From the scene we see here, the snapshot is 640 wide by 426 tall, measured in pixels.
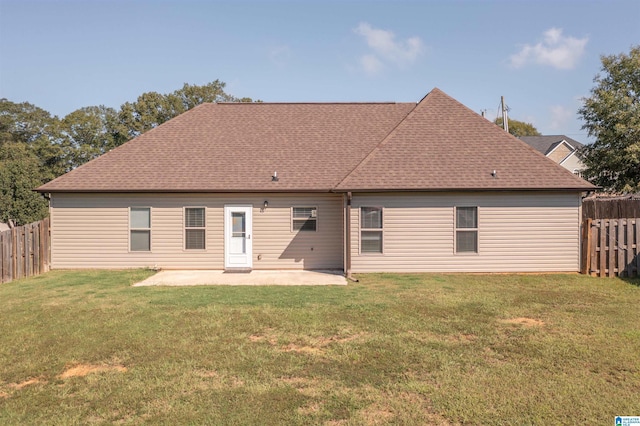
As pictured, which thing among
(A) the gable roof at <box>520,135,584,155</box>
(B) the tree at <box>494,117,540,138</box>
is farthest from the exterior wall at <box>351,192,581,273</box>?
(B) the tree at <box>494,117,540,138</box>

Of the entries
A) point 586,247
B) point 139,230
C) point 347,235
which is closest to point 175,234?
point 139,230

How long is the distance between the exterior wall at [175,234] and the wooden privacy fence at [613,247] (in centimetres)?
755

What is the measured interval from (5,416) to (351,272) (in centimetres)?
898

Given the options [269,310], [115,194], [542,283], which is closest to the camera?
[269,310]

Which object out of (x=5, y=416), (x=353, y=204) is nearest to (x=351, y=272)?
(x=353, y=204)

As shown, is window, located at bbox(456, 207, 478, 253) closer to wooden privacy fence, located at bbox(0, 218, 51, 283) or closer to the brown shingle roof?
the brown shingle roof

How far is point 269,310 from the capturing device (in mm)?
7559

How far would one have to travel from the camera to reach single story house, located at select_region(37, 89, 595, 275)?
468 inches

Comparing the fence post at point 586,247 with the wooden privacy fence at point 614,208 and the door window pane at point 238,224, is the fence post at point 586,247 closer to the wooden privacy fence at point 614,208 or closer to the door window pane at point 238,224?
the wooden privacy fence at point 614,208

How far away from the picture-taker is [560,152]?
40.5m

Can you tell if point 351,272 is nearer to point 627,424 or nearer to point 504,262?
point 504,262

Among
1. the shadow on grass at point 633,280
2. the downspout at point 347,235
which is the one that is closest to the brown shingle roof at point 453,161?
the downspout at point 347,235

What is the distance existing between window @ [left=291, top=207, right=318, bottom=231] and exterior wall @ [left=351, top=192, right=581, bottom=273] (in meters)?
1.76

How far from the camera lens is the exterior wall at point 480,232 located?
11.9m
